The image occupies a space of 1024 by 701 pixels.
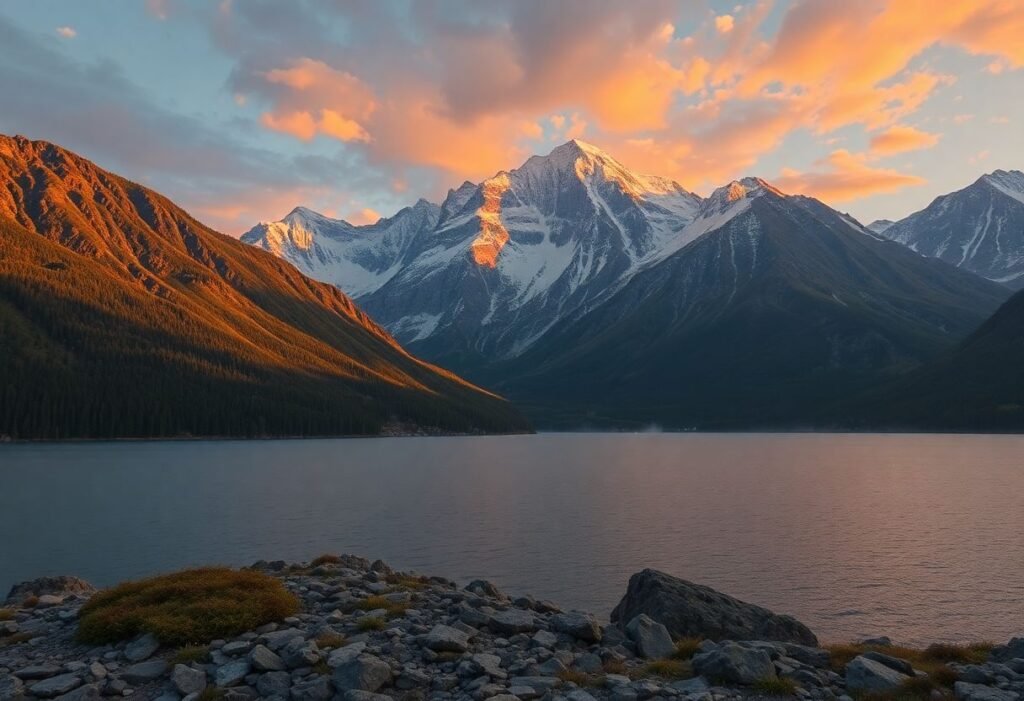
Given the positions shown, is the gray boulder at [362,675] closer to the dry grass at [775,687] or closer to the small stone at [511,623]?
the small stone at [511,623]

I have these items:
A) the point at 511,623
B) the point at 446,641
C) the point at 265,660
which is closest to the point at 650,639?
the point at 511,623

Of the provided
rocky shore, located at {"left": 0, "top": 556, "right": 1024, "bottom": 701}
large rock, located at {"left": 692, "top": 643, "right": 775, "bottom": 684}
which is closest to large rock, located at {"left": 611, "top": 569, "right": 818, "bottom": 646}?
rocky shore, located at {"left": 0, "top": 556, "right": 1024, "bottom": 701}

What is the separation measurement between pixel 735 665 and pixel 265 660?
50.3ft

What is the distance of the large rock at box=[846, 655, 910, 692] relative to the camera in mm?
23719

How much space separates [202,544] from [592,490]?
6863cm

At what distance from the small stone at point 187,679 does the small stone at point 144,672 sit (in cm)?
93

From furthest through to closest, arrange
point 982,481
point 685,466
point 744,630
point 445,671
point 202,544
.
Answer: point 685,466, point 982,481, point 202,544, point 744,630, point 445,671

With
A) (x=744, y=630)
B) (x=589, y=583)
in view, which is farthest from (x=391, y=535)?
(x=744, y=630)

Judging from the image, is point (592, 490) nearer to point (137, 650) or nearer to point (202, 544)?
point (202, 544)

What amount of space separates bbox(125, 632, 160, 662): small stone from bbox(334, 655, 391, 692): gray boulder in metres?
7.44

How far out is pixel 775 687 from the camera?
76.6 ft

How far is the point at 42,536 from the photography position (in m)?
84.6

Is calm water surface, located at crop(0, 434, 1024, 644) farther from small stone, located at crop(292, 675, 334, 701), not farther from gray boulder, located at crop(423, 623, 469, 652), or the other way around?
small stone, located at crop(292, 675, 334, 701)

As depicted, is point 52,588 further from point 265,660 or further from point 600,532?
point 600,532
